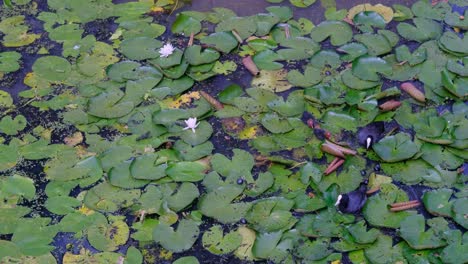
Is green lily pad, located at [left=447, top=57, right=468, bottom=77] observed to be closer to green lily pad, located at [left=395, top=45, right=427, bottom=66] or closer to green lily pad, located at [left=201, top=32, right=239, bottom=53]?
green lily pad, located at [left=395, top=45, right=427, bottom=66]

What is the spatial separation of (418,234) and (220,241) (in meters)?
0.67

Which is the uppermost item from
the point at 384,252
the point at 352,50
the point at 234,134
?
the point at 352,50

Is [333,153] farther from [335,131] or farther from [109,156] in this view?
[109,156]

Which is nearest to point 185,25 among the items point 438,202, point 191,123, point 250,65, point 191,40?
point 191,40

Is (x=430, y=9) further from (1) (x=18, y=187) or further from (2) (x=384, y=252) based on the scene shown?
(1) (x=18, y=187)

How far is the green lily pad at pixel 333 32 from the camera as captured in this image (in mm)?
2925

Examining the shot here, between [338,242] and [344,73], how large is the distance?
32.7 inches

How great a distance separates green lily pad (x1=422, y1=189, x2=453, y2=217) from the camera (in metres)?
2.30

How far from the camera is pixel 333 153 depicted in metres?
2.46

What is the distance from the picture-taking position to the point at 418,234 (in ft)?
7.30

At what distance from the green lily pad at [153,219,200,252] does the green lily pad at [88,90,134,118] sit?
1.88 feet

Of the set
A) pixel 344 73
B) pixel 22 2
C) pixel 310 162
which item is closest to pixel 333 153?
pixel 310 162

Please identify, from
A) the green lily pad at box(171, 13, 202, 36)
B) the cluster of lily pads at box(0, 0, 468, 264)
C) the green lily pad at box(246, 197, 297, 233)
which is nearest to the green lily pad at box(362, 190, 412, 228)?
the cluster of lily pads at box(0, 0, 468, 264)

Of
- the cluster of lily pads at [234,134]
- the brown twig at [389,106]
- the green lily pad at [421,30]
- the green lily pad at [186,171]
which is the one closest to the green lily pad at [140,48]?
the cluster of lily pads at [234,134]
